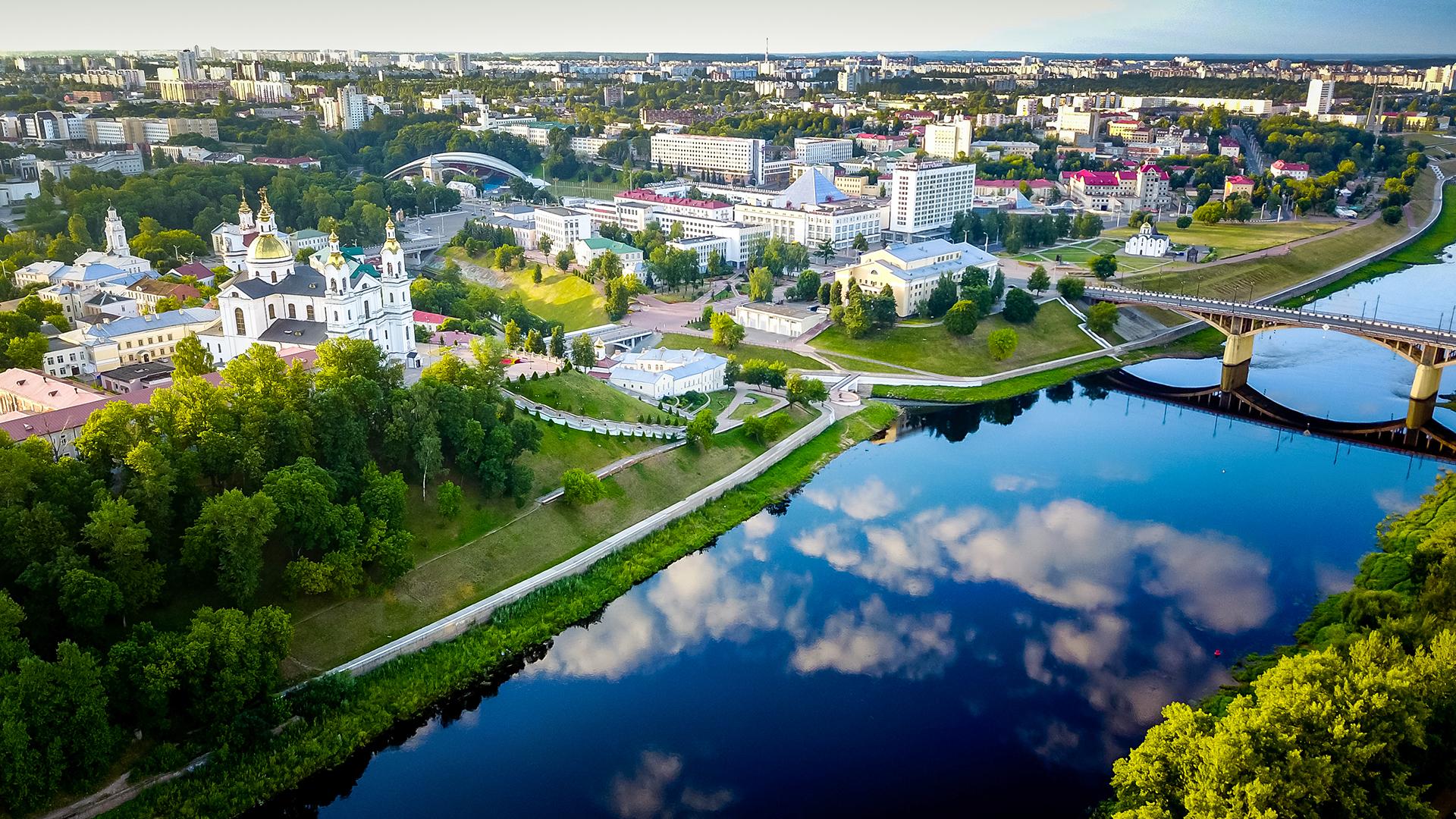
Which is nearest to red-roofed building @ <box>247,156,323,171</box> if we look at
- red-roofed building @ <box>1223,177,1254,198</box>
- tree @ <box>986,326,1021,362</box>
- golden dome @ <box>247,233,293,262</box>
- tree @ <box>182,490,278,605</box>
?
golden dome @ <box>247,233,293,262</box>

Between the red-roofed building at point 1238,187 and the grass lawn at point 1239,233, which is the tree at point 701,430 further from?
the red-roofed building at point 1238,187

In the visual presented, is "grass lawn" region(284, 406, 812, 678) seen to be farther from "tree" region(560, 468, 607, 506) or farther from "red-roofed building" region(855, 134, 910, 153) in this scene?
"red-roofed building" region(855, 134, 910, 153)

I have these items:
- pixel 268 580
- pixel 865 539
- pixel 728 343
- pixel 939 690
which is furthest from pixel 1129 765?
pixel 728 343

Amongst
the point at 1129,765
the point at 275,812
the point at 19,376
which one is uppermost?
the point at 19,376

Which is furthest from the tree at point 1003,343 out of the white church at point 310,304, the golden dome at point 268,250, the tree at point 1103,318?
the golden dome at point 268,250

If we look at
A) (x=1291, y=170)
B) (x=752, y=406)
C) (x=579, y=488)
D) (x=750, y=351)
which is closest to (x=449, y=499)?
(x=579, y=488)

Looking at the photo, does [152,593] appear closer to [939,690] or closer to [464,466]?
[464,466]

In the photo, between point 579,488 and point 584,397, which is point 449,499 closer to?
point 579,488
